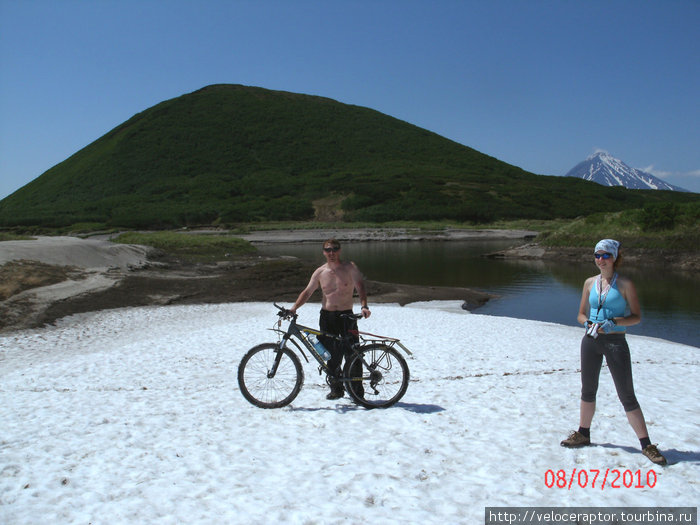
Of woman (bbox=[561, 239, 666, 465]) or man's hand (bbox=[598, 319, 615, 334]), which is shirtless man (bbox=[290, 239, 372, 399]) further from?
man's hand (bbox=[598, 319, 615, 334])

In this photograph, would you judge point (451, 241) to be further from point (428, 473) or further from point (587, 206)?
point (428, 473)

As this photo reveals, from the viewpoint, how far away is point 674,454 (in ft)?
18.8

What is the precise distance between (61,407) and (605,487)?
7.27 meters

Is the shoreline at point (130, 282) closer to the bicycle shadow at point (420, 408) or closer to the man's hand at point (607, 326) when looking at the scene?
the bicycle shadow at point (420, 408)

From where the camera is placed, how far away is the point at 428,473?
215 inches

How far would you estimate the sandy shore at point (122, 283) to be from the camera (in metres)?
20.0

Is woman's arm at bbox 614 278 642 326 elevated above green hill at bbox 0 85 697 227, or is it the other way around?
green hill at bbox 0 85 697 227

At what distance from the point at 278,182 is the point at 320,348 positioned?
146 metres

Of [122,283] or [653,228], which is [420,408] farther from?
[653,228]

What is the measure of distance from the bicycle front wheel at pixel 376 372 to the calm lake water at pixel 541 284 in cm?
1428

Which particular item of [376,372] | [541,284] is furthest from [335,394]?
[541,284]

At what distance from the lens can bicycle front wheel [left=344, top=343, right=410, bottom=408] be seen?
7.36 meters

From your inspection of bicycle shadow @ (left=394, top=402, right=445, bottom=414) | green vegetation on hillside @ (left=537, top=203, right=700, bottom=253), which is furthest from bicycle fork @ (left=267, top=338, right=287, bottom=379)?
green vegetation on hillside @ (left=537, top=203, right=700, bottom=253)

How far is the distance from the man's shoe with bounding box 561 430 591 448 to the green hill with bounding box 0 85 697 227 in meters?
108
